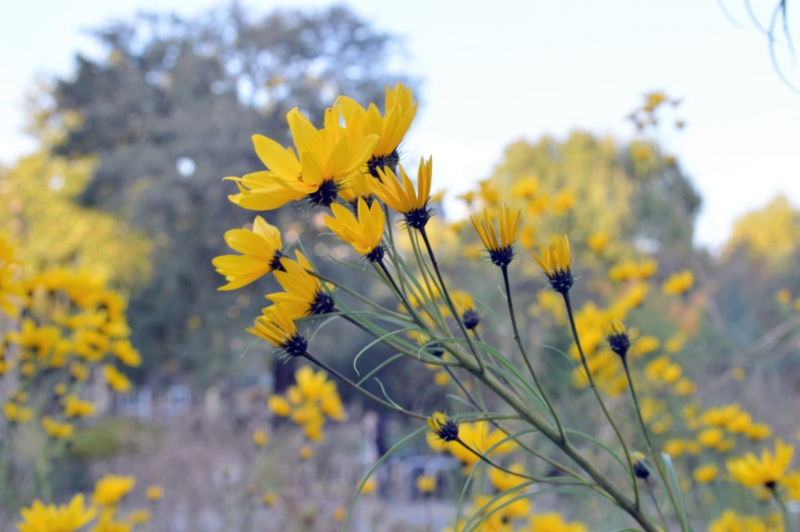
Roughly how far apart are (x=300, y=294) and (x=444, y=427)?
0.22 m

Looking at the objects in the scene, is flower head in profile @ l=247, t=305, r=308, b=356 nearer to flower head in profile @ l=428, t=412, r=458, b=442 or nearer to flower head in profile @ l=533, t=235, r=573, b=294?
flower head in profile @ l=428, t=412, r=458, b=442

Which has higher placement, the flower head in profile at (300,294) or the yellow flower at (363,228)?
the yellow flower at (363,228)

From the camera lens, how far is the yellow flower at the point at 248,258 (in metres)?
0.79

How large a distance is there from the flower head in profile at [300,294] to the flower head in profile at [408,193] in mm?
123

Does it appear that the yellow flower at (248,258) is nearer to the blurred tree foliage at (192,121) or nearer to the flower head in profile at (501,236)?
the flower head in profile at (501,236)

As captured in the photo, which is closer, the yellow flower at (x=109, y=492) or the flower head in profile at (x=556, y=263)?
the flower head in profile at (x=556, y=263)

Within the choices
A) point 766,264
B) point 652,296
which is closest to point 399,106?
point 652,296

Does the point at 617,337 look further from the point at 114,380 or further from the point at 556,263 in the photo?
the point at 114,380

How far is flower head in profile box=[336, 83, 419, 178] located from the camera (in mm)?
772

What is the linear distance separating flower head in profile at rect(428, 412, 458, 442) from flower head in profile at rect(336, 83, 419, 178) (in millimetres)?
296

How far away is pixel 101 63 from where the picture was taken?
18234mm

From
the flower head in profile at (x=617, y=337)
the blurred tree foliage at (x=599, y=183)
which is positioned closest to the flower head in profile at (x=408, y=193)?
the flower head in profile at (x=617, y=337)

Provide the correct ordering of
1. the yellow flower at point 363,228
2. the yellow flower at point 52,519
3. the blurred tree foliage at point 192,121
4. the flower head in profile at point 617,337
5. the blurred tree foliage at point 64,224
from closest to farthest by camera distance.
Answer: the yellow flower at point 363,228 < the flower head in profile at point 617,337 < the yellow flower at point 52,519 < the blurred tree foliage at point 192,121 < the blurred tree foliage at point 64,224

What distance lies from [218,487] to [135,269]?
1526 cm
